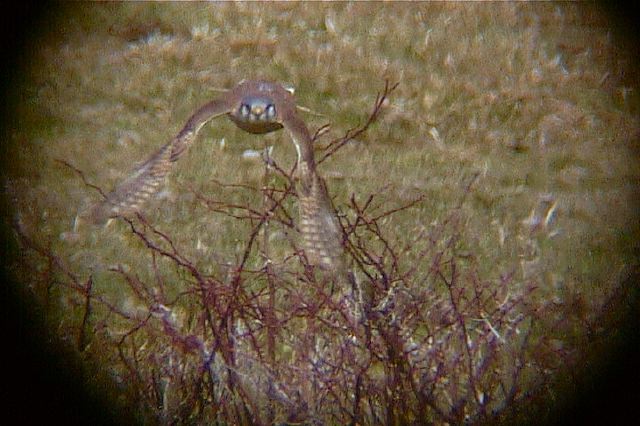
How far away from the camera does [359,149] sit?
3.72m

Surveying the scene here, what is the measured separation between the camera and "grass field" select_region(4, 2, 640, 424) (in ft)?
9.29

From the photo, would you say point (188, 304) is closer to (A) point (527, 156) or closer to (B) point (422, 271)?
(B) point (422, 271)

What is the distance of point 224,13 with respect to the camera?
162 inches

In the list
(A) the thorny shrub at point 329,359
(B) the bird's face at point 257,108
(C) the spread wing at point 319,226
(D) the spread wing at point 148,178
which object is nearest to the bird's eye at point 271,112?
(B) the bird's face at point 257,108

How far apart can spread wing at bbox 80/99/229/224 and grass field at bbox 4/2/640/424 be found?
0.74ft

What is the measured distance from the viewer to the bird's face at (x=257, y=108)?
2793mm

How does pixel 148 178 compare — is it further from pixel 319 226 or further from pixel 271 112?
pixel 319 226

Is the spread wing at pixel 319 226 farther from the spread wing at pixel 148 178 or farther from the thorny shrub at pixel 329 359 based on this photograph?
the spread wing at pixel 148 178

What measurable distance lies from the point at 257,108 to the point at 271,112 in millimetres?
46

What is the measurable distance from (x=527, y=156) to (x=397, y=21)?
876mm

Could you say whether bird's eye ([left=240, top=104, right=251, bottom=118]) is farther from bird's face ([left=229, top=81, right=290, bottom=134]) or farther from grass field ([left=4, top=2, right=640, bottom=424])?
grass field ([left=4, top=2, right=640, bottom=424])

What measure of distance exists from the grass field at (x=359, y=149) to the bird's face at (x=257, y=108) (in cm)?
23

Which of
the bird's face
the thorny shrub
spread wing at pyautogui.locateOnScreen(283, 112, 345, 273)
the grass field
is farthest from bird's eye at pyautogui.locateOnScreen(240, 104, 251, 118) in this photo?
the thorny shrub

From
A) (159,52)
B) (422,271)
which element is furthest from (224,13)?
(422,271)
